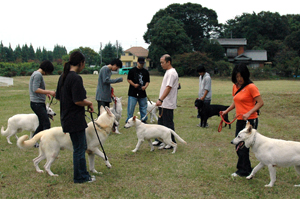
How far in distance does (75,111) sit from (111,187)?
141 centimetres

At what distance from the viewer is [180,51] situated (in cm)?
4841

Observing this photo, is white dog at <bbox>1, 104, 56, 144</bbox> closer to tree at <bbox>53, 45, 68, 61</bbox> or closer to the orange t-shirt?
the orange t-shirt

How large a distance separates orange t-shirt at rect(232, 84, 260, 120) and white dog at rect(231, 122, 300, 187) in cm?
27

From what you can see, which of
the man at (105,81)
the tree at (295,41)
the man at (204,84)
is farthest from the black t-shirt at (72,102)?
the tree at (295,41)

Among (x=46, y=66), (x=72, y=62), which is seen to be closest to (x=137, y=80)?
(x=46, y=66)

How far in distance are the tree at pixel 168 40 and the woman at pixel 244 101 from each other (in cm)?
4428

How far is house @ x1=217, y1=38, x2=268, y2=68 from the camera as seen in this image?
54.1 m

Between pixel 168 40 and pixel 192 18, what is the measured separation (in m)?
14.3

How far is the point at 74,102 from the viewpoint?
3.68 m

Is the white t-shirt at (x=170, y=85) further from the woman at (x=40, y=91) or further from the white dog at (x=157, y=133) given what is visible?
the woman at (x=40, y=91)

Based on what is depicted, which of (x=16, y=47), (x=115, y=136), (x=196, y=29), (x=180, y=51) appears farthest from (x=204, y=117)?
(x=16, y=47)

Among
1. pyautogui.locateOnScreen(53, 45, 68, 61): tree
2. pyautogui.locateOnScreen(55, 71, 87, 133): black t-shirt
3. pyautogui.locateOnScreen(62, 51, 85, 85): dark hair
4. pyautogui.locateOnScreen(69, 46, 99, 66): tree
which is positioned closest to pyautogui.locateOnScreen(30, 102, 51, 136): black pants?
pyautogui.locateOnScreen(55, 71, 87, 133): black t-shirt

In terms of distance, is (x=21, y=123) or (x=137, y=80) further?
(x=137, y=80)

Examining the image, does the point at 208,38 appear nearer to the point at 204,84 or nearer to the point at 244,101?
the point at 204,84
